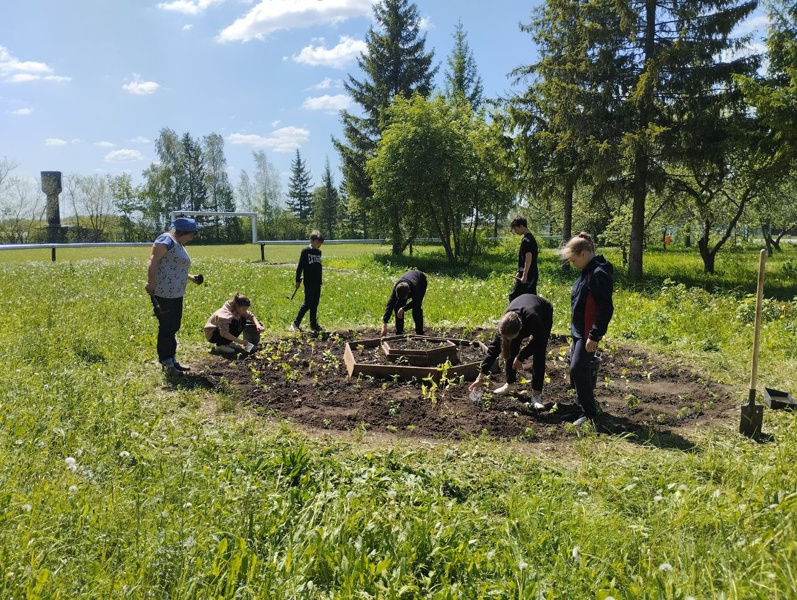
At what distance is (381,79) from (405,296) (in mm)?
24082

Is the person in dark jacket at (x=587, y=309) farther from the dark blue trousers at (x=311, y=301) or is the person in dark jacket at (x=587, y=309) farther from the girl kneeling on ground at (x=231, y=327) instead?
the dark blue trousers at (x=311, y=301)

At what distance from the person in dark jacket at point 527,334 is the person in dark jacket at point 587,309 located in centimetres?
34

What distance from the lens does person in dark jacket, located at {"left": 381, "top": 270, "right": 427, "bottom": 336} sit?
24.4 feet

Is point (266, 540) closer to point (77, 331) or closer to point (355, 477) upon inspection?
point (355, 477)

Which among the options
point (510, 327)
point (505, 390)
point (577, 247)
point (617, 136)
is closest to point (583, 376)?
point (510, 327)

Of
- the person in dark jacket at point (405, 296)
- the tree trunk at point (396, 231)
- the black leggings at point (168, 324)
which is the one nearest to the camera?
the black leggings at point (168, 324)

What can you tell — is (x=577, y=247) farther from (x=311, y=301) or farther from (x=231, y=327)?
(x=311, y=301)

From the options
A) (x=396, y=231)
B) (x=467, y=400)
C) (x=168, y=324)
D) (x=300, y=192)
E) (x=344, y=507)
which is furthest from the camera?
(x=300, y=192)

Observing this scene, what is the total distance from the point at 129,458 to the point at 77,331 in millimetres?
5073

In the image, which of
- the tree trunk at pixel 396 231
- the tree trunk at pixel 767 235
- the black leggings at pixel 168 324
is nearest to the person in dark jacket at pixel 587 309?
the black leggings at pixel 168 324

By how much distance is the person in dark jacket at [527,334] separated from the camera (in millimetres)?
5219

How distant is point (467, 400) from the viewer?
5812 millimetres

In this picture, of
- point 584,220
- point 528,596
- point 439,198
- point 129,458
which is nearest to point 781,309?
point 528,596

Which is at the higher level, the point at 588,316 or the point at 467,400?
the point at 588,316
